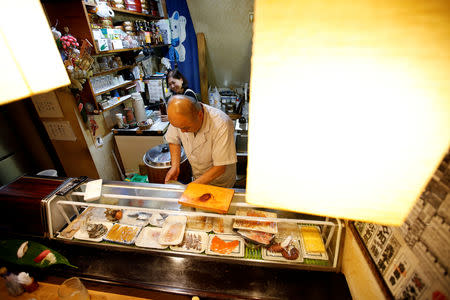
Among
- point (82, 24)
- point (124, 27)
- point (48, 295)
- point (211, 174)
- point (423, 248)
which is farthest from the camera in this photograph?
point (124, 27)

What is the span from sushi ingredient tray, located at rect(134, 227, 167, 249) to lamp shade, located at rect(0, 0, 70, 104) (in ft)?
5.03

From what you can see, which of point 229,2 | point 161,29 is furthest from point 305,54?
point 161,29

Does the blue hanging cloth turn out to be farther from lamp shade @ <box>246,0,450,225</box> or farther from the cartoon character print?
lamp shade @ <box>246,0,450,225</box>

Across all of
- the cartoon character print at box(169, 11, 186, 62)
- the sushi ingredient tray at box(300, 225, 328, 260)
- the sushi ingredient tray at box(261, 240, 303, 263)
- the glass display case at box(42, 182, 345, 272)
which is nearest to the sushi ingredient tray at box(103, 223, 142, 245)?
the glass display case at box(42, 182, 345, 272)

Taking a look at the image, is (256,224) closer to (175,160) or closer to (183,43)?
(175,160)

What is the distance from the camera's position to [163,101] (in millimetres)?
6418

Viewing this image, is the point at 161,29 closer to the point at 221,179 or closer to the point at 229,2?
the point at 229,2

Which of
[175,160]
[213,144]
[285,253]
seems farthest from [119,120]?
[285,253]

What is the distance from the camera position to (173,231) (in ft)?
6.56

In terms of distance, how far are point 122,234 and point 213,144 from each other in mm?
1615

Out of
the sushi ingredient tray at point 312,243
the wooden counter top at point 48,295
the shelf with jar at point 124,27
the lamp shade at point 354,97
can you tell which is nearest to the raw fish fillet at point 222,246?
the sushi ingredient tray at point 312,243

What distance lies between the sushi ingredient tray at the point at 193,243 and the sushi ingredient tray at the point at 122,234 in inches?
17.9

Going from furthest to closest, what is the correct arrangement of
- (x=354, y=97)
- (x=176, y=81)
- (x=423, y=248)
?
(x=176, y=81) < (x=423, y=248) < (x=354, y=97)

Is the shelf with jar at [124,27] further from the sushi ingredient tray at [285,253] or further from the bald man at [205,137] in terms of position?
the sushi ingredient tray at [285,253]
